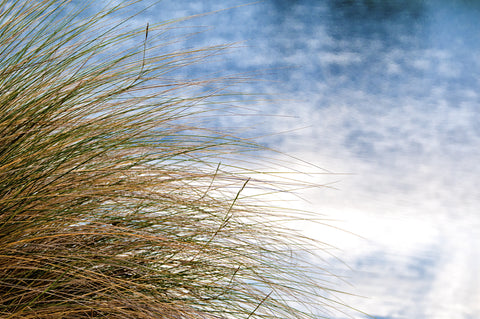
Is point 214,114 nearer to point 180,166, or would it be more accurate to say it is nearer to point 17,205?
point 180,166

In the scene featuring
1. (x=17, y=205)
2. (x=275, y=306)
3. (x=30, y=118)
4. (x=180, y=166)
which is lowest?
(x=275, y=306)

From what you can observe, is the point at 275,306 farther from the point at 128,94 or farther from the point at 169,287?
the point at 128,94

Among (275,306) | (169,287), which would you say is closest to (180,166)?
(169,287)

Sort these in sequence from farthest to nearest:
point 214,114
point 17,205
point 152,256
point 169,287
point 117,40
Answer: point 214,114
point 117,40
point 152,256
point 169,287
point 17,205

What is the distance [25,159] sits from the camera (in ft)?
3.77

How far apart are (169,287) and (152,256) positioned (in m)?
0.14

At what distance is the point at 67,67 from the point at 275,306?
0.85 m

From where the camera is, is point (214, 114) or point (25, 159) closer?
point (25, 159)

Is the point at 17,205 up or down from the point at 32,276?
up

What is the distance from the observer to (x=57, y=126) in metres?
1.29

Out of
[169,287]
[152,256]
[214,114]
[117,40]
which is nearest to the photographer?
[169,287]

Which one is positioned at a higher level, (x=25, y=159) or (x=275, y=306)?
(x=25, y=159)

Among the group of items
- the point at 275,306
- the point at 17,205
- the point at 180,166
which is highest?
the point at 17,205

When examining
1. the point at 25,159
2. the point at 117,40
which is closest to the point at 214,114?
the point at 117,40
